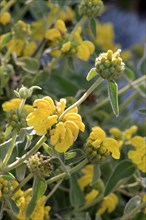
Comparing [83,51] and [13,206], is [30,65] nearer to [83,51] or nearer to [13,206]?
[83,51]

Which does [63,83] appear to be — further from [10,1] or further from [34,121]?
[34,121]

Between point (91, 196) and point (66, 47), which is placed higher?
point (66, 47)

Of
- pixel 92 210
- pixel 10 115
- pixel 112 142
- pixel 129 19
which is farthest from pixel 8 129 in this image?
pixel 129 19

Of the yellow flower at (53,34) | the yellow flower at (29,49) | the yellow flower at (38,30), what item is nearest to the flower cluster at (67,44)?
the yellow flower at (53,34)

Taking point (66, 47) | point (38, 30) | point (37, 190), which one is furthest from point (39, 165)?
point (38, 30)

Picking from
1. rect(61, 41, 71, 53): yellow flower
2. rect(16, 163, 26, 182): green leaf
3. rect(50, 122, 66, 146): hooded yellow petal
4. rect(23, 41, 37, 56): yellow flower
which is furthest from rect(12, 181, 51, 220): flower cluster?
rect(23, 41, 37, 56): yellow flower

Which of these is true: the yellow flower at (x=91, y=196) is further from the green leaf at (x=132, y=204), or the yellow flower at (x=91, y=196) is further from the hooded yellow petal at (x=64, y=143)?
the hooded yellow petal at (x=64, y=143)
